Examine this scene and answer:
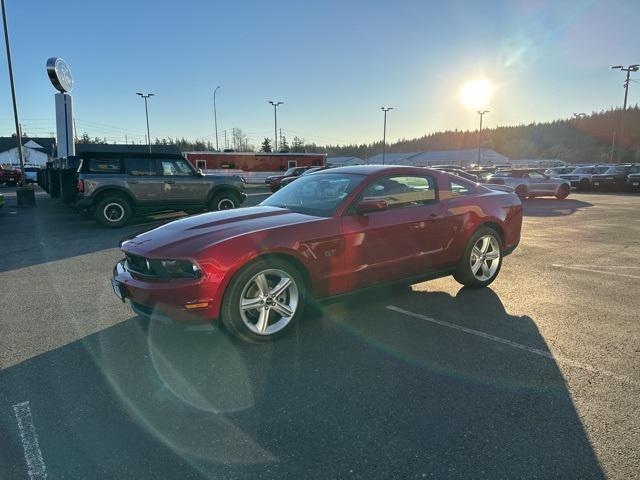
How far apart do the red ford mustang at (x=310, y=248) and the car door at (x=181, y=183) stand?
24.6 ft

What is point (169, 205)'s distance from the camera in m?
12.0

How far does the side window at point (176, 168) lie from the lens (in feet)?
38.8

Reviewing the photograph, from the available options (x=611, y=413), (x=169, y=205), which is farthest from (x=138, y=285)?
(x=169, y=205)

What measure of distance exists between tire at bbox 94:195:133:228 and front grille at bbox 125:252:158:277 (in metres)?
8.18

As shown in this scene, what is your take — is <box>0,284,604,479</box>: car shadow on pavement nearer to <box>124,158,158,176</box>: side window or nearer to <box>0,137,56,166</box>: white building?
<box>124,158,158,176</box>: side window

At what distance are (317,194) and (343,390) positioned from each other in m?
2.28

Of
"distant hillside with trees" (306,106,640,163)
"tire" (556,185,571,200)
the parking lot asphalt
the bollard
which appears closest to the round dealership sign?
the bollard

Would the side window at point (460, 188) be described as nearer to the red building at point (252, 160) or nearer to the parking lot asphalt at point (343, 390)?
the parking lot asphalt at point (343, 390)

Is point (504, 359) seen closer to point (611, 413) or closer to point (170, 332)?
point (611, 413)

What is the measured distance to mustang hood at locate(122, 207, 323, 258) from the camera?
3.58m

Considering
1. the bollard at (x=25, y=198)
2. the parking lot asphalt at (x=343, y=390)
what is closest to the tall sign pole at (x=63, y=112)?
the bollard at (x=25, y=198)

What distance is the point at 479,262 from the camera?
18.0 ft

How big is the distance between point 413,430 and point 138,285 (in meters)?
2.37

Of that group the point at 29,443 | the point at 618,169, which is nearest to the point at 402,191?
the point at 29,443
